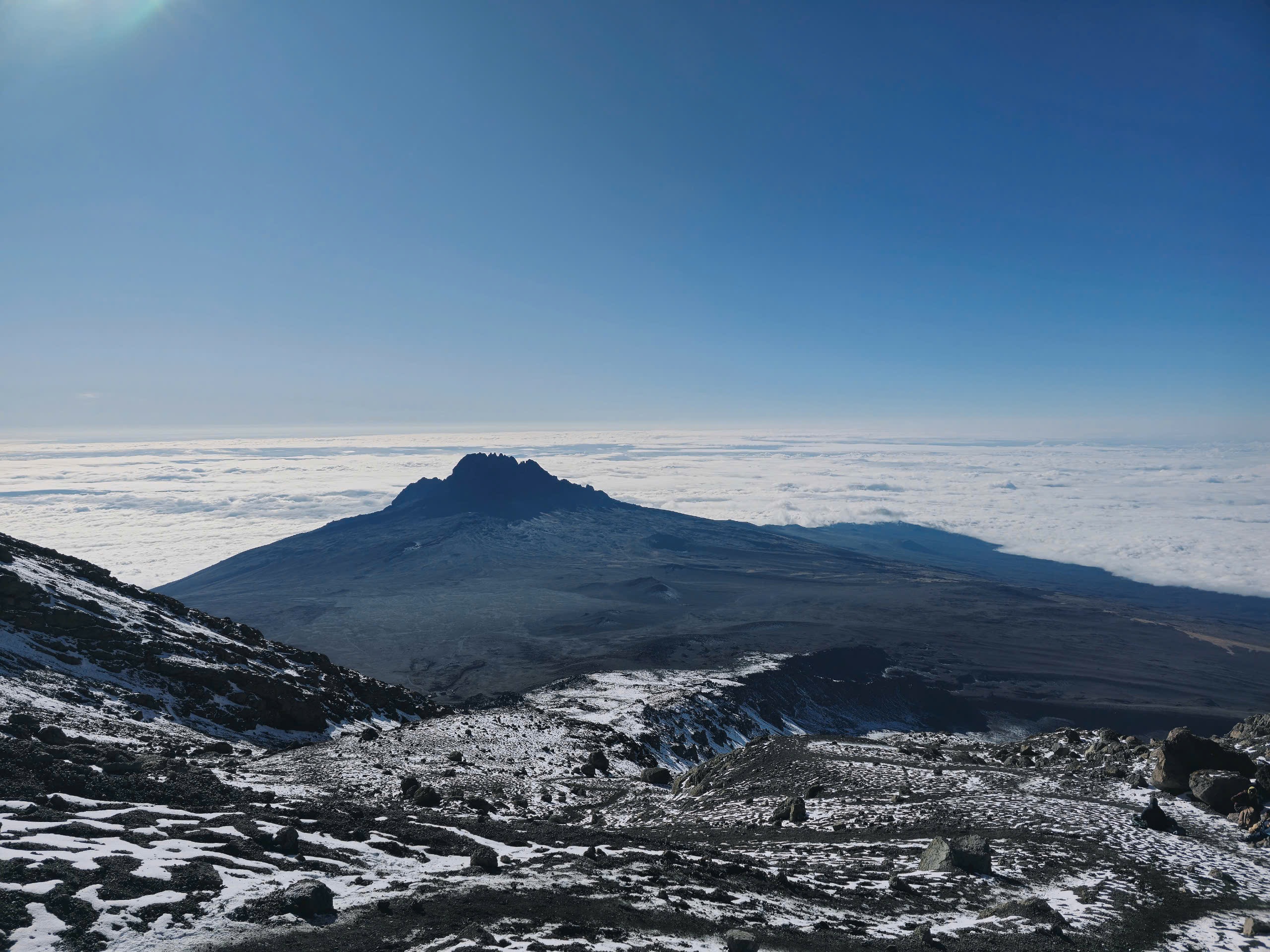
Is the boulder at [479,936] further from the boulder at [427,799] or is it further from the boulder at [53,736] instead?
the boulder at [53,736]

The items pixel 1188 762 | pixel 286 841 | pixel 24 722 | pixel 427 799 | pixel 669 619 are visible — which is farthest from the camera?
pixel 669 619

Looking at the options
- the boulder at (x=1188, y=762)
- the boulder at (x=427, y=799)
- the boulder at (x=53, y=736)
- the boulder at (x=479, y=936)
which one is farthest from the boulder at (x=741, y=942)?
the boulder at (x=53, y=736)

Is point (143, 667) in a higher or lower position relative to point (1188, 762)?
lower

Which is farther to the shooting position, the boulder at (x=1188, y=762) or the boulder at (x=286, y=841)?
the boulder at (x=1188, y=762)

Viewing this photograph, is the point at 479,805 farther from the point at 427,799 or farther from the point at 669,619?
the point at 669,619

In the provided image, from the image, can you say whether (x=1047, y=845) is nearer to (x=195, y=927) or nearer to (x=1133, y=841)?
(x=1133, y=841)

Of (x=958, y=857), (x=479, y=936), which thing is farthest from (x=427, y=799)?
(x=958, y=857)

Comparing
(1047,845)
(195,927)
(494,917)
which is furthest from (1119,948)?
(195,927)
